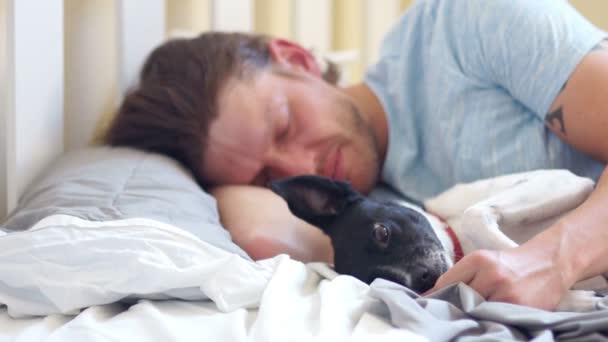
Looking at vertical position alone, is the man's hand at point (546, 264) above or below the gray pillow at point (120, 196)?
above

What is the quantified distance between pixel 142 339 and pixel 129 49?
938mm

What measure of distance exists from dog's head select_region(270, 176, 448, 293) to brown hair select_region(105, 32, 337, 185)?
356mm

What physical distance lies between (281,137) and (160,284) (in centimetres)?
58

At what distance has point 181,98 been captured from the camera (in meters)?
1.41

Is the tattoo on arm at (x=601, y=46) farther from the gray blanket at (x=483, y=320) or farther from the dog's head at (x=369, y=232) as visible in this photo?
the gray blanket at (x=483, y=320)

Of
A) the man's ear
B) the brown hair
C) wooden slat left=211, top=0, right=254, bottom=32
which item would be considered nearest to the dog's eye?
the brown hair

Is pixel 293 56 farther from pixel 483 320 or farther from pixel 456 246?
pixel 483 320

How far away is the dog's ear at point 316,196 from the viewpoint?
107 centimetres

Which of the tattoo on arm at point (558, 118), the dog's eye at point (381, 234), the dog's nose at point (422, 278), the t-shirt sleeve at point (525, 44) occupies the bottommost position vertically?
the dog's nose at point (422, 278)

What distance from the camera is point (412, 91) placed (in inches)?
58.1

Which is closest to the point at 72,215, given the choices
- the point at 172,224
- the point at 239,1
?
the point at 172,224

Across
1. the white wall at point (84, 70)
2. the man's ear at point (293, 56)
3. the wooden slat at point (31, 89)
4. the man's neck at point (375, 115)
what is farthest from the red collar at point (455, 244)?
the white wall at point (84, 70)

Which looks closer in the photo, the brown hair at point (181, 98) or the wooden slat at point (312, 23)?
the brown hair at point (181, 98)

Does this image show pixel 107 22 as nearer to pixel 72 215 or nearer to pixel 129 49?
pixel 129 49
